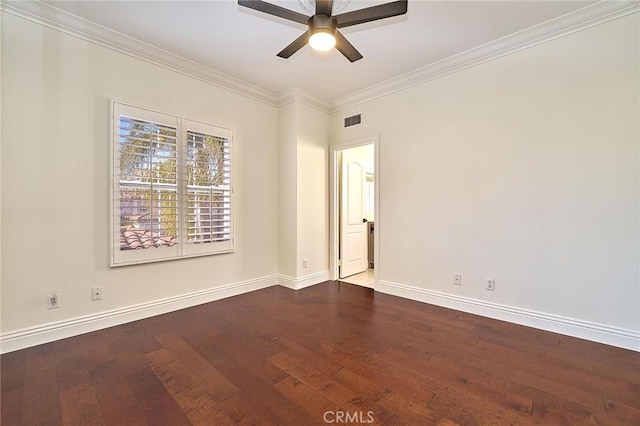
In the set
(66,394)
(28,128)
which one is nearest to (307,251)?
(66,394)

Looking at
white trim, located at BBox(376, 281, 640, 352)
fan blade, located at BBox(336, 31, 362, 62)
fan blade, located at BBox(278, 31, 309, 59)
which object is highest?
fan blade, located at BBox(278, 31, 309, 59)

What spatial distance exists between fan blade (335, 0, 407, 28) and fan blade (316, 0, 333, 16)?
75 millimetres

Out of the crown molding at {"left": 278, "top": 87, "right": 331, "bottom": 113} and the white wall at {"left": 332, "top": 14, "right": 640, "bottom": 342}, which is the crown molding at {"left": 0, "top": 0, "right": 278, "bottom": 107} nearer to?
the crown molding at {"left": 278, "top": 87, "right": 331, "bottom": 113}

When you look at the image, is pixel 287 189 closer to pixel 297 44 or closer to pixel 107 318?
pixel 297 44

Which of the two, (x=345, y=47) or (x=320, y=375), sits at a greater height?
(x=345, y=47)

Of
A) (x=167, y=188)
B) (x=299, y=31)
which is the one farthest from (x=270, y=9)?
(x=167, y=188)

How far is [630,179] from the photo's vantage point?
2.29 meters

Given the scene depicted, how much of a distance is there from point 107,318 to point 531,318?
13.6ft

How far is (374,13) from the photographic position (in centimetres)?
192

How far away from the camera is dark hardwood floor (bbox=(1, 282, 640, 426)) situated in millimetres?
1592

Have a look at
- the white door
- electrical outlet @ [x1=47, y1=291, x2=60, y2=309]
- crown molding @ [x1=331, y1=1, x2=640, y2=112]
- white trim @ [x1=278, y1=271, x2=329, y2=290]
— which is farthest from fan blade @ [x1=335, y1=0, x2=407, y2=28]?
electrical outlet @ [x1=47, y1=291, x2=60, y2=309]

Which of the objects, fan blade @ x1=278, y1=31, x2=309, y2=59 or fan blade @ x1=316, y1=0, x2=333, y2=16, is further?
fan blade @ x1=278, y1=31, x2=309, y2=59

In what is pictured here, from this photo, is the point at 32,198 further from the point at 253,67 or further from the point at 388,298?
the point at 388,298

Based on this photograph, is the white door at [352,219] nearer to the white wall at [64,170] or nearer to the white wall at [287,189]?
the white wall at [287,189]
